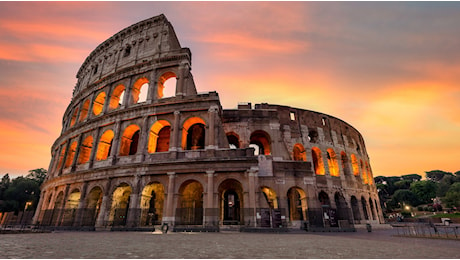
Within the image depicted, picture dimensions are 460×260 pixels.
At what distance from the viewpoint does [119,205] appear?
1942 cm

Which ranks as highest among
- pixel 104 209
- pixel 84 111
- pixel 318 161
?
pixel 84 111

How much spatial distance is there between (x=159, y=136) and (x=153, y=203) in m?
6.68

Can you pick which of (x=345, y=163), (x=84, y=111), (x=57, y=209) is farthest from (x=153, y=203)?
(x=345, y=163)

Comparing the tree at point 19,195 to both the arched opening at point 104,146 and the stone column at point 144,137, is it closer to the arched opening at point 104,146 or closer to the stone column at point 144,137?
the arched opening at point 104,146

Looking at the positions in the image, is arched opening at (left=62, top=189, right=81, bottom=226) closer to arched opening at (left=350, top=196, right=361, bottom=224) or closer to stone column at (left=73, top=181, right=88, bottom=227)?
stone column at (left=73, top=181, right=88, bottom=227)

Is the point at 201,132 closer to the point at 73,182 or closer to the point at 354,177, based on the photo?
the point at 73,182

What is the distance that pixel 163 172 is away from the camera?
17.7 m

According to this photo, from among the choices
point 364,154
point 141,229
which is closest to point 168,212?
point 141,229

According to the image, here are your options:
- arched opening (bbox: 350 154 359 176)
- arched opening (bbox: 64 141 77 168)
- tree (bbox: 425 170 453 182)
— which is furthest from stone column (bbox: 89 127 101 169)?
tree (bbox: 425 170 453 182)

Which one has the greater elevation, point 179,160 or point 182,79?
point 182,79

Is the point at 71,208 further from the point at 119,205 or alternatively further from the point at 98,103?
the point at 98,103

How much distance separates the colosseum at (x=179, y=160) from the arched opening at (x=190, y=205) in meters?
0.10

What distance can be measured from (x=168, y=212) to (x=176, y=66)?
538 inches

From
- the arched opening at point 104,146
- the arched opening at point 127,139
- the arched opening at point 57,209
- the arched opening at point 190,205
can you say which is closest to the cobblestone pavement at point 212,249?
the arched opening at point 190,205
